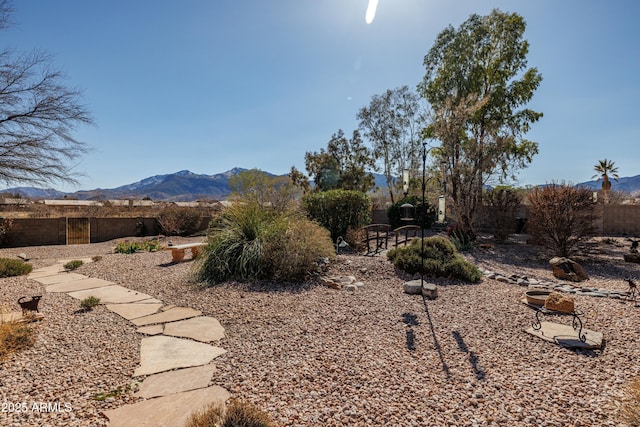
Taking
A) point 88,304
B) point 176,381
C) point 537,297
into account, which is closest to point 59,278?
point 88,304

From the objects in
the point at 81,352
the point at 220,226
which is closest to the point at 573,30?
the point at 220,226

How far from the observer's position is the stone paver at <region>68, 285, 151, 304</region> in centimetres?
414

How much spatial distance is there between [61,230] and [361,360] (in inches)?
483

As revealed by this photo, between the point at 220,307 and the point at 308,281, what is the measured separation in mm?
1477

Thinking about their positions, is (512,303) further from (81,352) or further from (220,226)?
(220,226)

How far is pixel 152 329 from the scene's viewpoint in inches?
124

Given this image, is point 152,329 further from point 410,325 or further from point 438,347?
point 438,347

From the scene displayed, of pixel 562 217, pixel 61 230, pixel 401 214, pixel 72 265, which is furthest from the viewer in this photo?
pixel 401 214

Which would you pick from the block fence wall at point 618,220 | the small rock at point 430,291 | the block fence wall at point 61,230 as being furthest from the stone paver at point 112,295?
the block fence wall at point 618,220

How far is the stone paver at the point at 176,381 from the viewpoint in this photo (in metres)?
2.05

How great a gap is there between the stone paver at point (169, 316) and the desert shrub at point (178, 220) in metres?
9.52

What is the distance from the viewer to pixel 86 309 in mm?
3723

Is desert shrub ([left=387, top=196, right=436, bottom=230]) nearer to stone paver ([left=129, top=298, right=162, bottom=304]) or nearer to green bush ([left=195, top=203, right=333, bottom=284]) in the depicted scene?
green bush ([left=195, top=203, right=333, bottom=284])

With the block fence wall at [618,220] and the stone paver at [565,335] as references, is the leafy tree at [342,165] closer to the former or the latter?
the block fence wall at [618,220]
